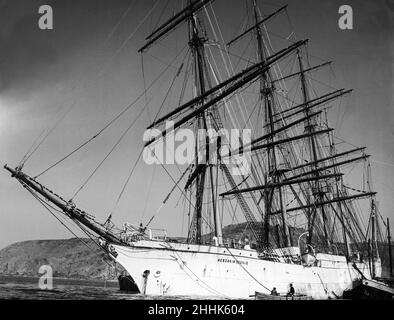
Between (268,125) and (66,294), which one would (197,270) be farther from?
(268,125)

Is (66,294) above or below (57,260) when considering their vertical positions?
above

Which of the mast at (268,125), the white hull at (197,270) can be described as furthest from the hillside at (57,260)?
the white hull at (197,270)

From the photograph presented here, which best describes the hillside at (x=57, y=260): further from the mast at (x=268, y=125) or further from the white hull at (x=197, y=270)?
the white hull at (x=197, y=270)

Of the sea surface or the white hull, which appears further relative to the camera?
the white hull

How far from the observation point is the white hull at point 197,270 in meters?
18.2

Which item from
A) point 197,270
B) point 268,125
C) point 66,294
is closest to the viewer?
point 197,270

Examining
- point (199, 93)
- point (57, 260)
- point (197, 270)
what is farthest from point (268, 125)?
point (57, 260)

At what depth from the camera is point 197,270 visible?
19.2 m

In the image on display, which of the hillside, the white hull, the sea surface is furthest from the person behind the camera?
the hillside

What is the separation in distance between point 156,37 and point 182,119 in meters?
6.42

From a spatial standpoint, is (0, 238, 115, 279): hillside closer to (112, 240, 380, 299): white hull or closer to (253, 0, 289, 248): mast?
A: (253, 0, 289, 248): mast

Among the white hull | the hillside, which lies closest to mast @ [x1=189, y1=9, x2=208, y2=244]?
the white hull

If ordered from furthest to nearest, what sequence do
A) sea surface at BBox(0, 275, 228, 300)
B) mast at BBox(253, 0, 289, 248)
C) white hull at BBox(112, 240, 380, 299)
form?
mast at BBox(253, 0, 289, 248) → white hull at BBox(112, 240, 380, 299) → sea surface at BBox(0, 275, 228, 300)

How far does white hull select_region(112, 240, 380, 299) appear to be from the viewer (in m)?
18.2
